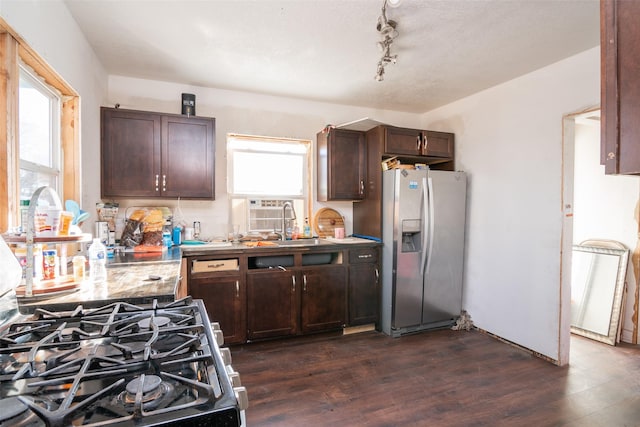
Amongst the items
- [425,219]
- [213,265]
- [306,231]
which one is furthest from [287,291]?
[425,219]

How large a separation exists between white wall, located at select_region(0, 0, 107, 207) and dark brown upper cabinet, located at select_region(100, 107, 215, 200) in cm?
11

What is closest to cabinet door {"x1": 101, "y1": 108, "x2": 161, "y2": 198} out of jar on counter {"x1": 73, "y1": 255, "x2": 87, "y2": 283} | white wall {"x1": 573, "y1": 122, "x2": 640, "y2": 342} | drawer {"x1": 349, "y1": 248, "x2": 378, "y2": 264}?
jar on counter {"x1": 73, "y1": 255, "x2": 87, "y2": 283}

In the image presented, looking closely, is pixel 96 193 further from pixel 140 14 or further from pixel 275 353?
pixel 275 353

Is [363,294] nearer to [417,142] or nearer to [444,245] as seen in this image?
[444,245]

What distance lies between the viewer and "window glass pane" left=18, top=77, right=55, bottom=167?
5.68 ft

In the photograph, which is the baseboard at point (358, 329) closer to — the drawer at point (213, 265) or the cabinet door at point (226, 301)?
the cabinet door at point (226, 301)

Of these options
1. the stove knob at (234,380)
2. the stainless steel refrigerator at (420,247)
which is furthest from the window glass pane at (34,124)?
the stainless steel refrigerator at (420,247)

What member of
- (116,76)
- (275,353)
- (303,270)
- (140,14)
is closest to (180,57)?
(140,14)

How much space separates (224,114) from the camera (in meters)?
3.42

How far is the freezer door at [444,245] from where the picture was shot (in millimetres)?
3301

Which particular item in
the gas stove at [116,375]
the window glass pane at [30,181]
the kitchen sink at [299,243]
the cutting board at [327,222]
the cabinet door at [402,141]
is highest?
the cabinet door at [402,141]

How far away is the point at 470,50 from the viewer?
99.0 inches

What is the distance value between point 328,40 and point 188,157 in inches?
64.8

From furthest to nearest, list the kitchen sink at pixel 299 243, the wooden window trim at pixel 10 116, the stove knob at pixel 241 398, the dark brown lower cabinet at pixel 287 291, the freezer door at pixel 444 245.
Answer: the freezer door at pixel 444 245, the kitchen sink at pixel 299 243, the dark brown lower cabinet at pixel 287 291, the wooden window trim at pixel 10 116, the stove knob at pixel 241 398
